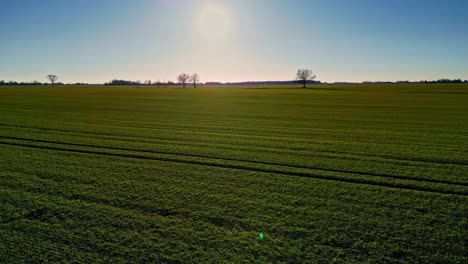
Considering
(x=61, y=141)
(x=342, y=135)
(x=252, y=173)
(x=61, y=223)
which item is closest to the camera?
(x=61, y=223)

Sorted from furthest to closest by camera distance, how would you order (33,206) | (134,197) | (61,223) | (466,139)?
1. (466,139)
2. (134,197)
3. (33,206)
4. (61,223)

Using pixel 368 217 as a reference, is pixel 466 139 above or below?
above

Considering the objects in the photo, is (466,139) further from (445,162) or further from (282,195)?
(282,195)

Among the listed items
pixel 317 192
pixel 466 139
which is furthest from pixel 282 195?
pixel 466 139

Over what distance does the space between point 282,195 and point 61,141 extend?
985cm

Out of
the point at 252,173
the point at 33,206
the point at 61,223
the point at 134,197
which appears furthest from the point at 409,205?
the point at 33,206

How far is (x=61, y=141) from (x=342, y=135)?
513 inches

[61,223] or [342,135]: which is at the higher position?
[342,135]

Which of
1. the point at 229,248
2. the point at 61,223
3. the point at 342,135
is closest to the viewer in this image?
the point at 229,248

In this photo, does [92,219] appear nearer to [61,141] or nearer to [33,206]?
[33,206]

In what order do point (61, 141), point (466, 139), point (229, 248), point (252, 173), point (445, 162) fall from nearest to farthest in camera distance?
point (229, 248)
point (252, 173)
point (445, 162)
point (61, 141)
point (466, 139)

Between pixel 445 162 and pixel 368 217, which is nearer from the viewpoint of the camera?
pixel 368 217

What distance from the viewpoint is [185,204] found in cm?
530

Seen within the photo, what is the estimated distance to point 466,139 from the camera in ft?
36.7
